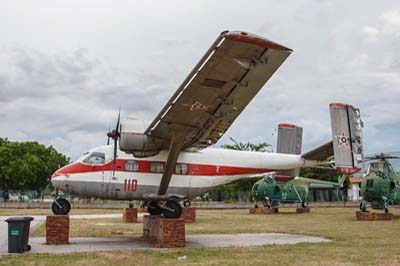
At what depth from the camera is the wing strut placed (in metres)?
14.4

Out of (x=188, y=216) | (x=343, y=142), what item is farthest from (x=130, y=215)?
(x=343, y=142)

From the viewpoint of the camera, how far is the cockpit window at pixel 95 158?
1578cm

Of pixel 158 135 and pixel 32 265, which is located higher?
pixel 158 135

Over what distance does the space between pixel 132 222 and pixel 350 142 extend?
12.9 m

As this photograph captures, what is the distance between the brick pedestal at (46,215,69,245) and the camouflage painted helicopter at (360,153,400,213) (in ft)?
64.7

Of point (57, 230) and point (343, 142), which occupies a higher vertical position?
point (343, 142)

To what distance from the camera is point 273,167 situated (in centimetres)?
1783

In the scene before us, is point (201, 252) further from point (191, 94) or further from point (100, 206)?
point (100, 206)

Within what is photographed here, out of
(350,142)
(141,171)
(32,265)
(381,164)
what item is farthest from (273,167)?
(381,164)

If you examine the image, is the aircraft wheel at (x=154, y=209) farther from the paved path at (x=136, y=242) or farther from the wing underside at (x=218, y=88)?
the wing underside at (x=218, y=88)

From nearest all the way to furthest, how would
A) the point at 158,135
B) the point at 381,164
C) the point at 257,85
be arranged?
1. the point at 257,85
2. the point at 158,135
3. the point at 381,164

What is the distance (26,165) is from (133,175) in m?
53.5

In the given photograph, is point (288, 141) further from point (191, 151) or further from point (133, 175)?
point (133, 175)

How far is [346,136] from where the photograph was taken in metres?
18.8
